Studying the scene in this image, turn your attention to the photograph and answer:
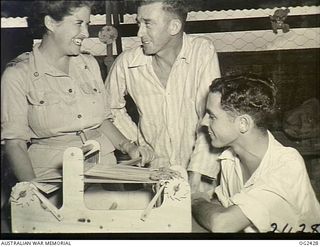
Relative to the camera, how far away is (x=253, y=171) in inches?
62.2

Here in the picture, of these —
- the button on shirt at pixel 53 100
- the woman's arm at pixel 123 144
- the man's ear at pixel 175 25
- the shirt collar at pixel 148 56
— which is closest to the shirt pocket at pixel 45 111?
the button on shirt at pixel 53 100

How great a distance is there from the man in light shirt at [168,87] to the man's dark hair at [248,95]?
0.16 ft

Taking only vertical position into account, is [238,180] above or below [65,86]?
below

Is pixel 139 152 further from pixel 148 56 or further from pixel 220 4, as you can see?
pixel 220 4

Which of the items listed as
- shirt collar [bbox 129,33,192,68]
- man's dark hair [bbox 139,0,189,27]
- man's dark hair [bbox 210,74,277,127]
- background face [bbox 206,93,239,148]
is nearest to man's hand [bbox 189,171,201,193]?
background face [bbox 206,93,239,148]

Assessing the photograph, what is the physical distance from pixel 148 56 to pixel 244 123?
0.34 meters

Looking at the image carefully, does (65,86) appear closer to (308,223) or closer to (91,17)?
(91,17)

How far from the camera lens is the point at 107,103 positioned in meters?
1.64

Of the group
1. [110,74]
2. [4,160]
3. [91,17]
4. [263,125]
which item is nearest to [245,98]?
[263,125]

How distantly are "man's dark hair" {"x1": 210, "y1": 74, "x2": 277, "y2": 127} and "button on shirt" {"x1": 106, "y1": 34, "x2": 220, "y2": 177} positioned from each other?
0.05 metres

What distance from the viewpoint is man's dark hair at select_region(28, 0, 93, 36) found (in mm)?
1632

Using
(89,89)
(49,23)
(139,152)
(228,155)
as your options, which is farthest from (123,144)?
(49,23)

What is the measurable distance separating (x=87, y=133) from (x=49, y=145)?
4.5 inches

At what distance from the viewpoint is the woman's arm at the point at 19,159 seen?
1.64 metres
